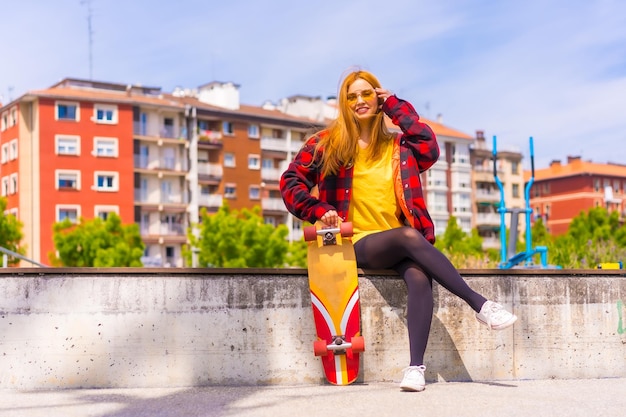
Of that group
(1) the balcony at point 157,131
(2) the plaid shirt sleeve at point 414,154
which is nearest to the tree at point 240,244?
(1) the balcony at point 157,131

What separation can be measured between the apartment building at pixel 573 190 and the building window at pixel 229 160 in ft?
155

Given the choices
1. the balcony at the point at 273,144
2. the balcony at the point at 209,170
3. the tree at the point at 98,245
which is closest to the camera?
the tree at the point at 98,245

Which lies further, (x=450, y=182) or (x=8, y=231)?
(x=450, y=182)

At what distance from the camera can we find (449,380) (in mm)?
5891

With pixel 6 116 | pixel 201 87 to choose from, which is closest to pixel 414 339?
pixel 6 116

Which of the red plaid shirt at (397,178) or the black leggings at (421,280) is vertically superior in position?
the red plaid shirt at (397,178)

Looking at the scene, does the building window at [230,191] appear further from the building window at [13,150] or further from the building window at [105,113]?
the building window at [13,150]

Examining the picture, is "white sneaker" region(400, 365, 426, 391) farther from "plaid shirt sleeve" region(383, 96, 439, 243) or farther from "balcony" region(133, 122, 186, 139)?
"balcony" region(133, 122, 186, 139)

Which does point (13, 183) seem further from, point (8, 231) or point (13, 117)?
point (8, 231)

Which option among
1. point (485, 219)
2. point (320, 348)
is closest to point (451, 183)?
point (485, 219)

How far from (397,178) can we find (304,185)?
1.90ft

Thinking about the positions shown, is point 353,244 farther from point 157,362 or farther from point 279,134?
point 279,134

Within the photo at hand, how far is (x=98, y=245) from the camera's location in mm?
53656

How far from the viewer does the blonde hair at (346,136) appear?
5734mm
